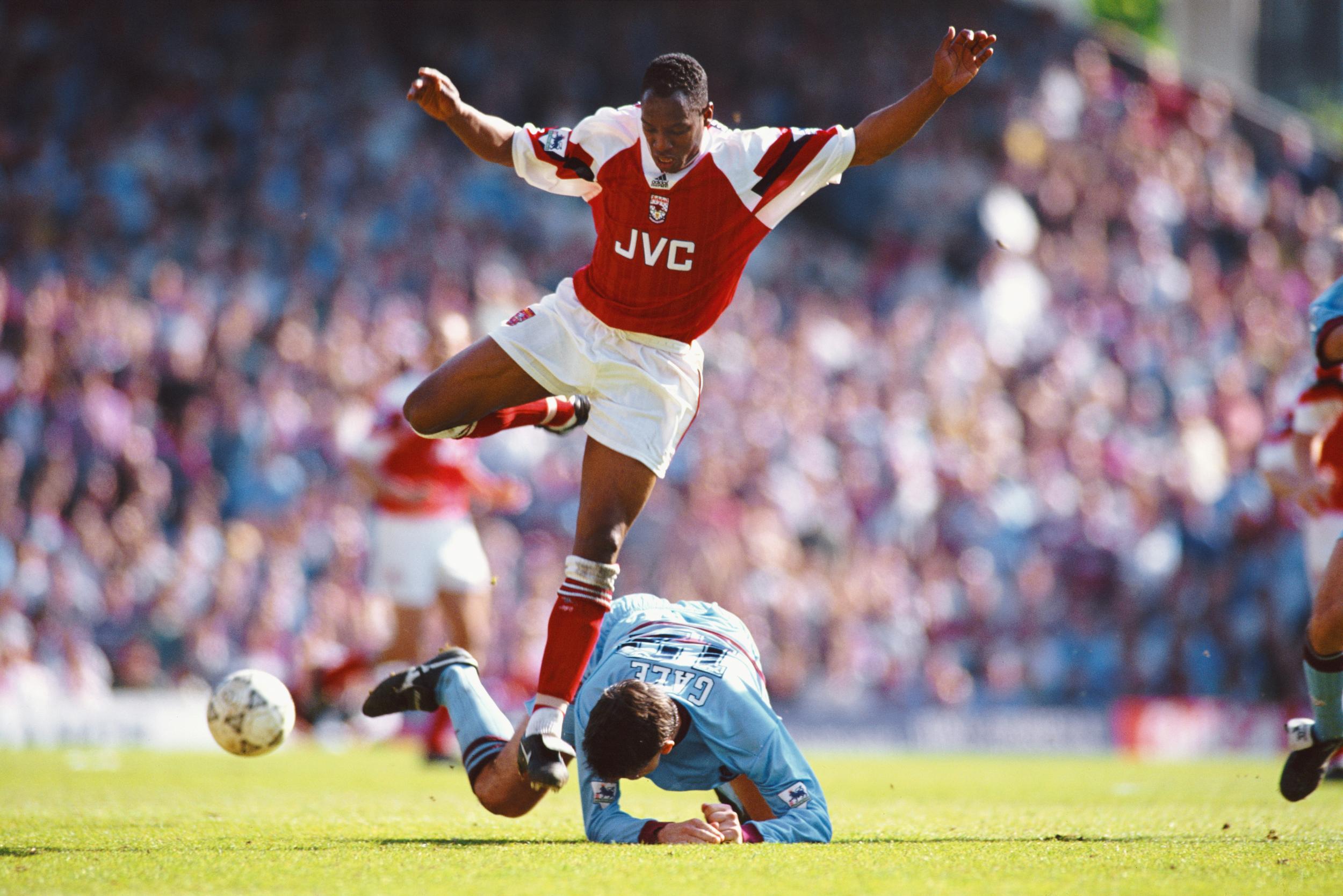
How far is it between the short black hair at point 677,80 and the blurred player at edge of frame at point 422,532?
15.6ft

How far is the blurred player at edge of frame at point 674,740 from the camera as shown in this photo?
5004 millimetres

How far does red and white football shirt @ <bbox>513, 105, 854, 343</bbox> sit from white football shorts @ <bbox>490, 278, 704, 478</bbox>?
78 mm

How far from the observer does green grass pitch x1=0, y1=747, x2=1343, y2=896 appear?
4289 millimetres

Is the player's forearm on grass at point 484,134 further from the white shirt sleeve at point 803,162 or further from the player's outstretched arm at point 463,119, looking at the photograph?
the white shirt sleeve at point 803,162

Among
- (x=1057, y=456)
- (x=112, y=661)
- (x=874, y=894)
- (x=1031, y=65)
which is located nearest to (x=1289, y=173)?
(x=1031, y=65)

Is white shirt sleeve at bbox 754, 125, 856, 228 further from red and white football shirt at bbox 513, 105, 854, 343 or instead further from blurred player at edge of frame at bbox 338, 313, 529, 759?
blurred player at edge of frame at bbox 338, 313, 529, 759

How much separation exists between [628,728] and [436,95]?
2649mm

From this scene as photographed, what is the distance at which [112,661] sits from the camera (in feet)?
45.6

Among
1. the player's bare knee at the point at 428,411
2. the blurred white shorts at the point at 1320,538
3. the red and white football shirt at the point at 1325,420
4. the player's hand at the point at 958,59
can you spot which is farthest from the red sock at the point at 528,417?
the blurred white shorts at the point at 1320,538

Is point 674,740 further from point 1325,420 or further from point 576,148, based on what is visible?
point 1325,420

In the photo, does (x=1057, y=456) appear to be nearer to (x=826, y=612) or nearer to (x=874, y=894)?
(x=826, y=612)

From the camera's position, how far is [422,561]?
10.4 meters

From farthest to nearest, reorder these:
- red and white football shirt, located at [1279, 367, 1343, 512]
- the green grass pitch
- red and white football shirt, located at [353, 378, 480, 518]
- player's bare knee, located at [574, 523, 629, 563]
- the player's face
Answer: red and white football shirt, located at [353, 378, 480, 518]
red and white football shirt, located at [1279, 367, 1343, 512]
player's bare knee, located at [574, 523, 629, 563]
the player's face
the green grass pitch

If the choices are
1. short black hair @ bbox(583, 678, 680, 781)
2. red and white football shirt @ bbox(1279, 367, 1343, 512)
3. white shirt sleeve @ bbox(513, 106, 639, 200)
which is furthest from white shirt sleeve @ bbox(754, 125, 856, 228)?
red and white football shirt @ bbox(1279, 367, 1343, 512)
